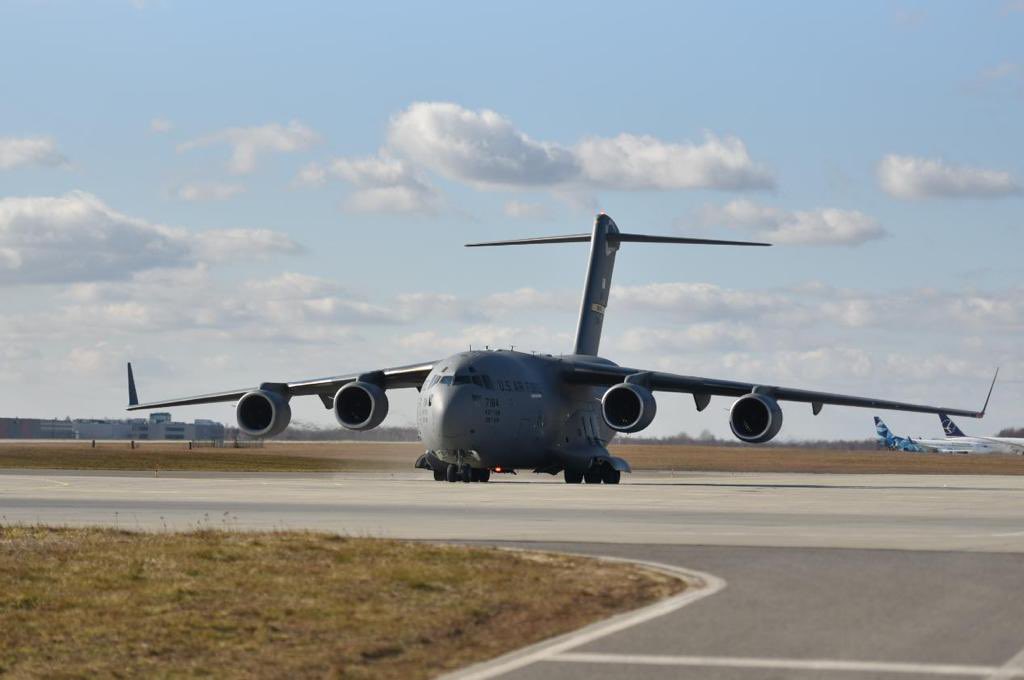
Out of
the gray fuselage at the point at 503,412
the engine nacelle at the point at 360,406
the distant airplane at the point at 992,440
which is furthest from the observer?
the distant airplane at the point at 992,440

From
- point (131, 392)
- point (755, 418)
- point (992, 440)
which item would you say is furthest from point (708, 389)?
point (992, 440)

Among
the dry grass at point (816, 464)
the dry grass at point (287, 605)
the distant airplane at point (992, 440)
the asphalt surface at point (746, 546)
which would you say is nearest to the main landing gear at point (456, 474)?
the asphalt surface at point (746, 546)

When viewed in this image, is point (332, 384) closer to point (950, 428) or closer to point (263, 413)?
point (263, 413)

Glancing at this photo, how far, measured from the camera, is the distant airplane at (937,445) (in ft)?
484

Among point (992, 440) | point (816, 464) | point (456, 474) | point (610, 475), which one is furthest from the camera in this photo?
point (992, 440)

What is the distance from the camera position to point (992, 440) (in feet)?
469

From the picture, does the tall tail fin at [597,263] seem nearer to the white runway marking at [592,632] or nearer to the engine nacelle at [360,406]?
the engine nacelle at [360,406]

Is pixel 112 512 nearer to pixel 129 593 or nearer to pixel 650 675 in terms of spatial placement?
pixel 129 593

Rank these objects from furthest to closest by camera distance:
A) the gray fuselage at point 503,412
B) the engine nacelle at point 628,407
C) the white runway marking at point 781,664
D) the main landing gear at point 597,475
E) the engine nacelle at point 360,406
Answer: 1. the main landing gear at point 597,475
2. the engine nacelle at point 360,406
3. the engine nacelle at point 628,407
4. the gray fuselage at point 503,412
5. the white runway marking at point 781,664

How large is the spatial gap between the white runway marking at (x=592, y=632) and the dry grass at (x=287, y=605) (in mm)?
192

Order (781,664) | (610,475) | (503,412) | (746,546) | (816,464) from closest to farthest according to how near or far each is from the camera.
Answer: (781,664) < (746,546) < (503,412) < (610,475) < (816,464)

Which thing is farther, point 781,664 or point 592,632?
point 592,632

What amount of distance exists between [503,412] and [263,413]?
9059mm

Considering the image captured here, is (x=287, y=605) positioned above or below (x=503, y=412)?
below
